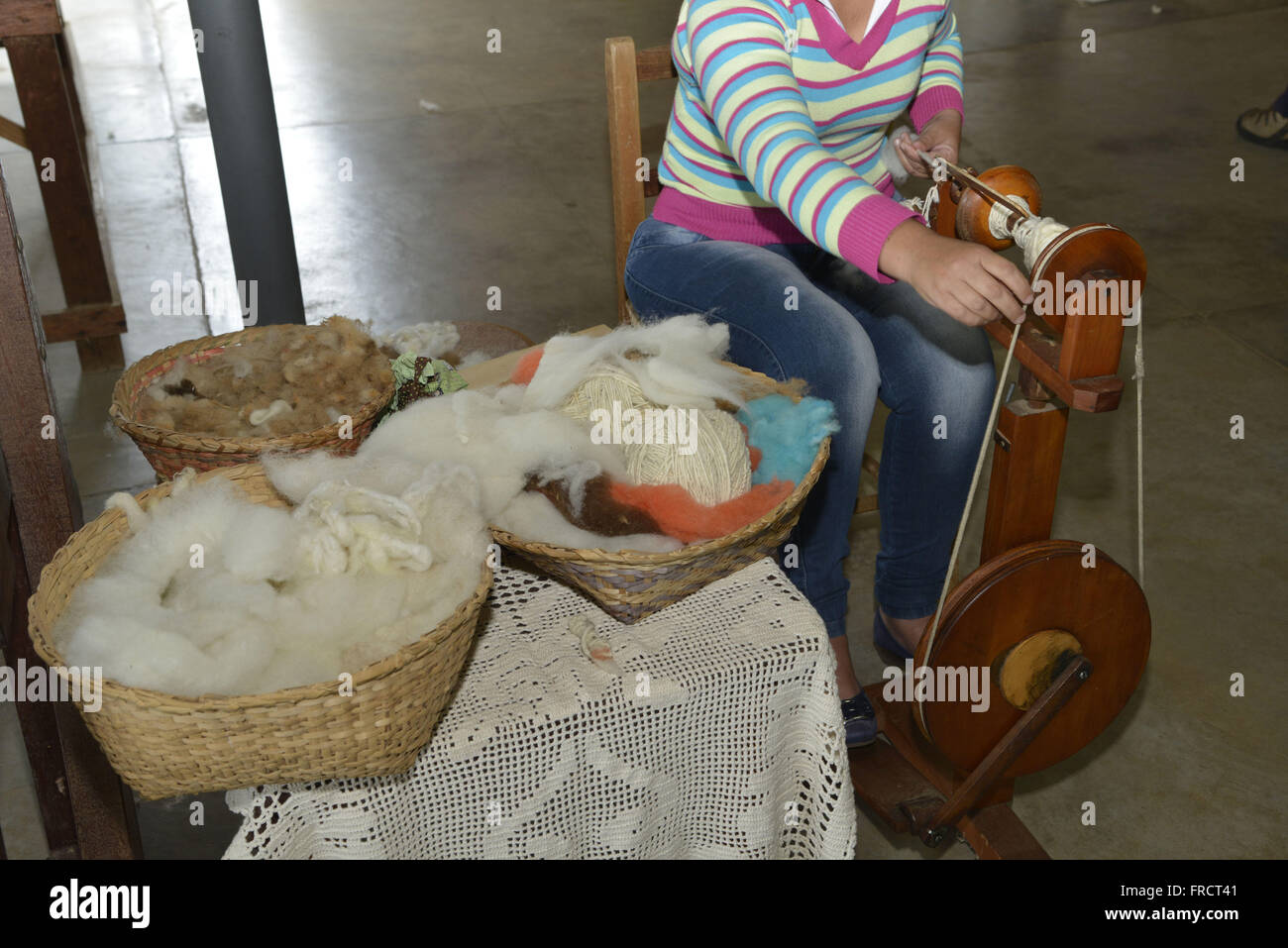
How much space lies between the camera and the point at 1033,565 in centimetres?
139

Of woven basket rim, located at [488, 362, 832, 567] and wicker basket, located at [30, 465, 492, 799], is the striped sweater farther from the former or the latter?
wicker basket, located at [30, 465, 492, 799]

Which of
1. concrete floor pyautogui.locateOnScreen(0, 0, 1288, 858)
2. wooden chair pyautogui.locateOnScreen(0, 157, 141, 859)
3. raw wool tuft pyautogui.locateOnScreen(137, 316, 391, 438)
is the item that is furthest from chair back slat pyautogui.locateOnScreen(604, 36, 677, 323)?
wooden chair pyautogui.locateOnScreen(0, 157, 141, 859)

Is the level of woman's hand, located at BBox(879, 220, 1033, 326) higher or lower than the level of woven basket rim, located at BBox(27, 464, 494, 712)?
higher

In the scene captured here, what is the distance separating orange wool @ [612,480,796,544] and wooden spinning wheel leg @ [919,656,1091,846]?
0.46 m

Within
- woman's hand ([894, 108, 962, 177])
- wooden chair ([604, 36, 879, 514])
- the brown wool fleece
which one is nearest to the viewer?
the brown wool fleece

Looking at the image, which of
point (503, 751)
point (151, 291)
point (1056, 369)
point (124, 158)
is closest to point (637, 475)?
point (503, 751)

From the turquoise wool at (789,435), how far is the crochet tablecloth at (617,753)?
11 cm

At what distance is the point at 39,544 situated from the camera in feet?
4.60

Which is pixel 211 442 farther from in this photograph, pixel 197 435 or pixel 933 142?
pixel 933 142

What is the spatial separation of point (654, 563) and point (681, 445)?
0.49ft

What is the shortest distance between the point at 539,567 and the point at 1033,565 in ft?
1.86

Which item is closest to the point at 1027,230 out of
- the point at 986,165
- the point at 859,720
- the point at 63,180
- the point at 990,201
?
the point at 990,201

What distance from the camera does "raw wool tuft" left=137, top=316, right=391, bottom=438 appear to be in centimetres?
142
